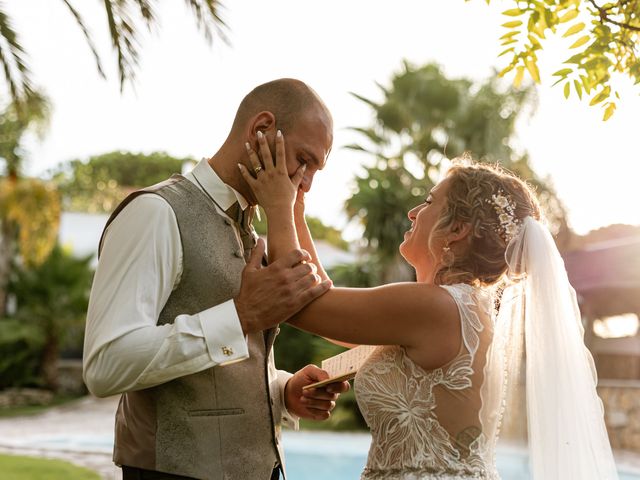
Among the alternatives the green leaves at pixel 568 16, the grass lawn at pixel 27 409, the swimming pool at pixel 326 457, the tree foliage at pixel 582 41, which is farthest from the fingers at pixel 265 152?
the grass lawn at pixel 27 409

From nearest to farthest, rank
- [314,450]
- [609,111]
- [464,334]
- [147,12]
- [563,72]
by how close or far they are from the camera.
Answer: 1. [464,334]
2. [563,72]
3. [609,111]
4. [147,12]
5. [314,450]

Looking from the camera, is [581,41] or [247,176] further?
[581,41]

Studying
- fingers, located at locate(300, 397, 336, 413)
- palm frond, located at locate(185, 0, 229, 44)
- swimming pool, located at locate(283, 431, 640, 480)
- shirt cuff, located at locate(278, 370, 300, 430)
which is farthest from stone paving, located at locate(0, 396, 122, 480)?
fingers, located at locate(300, 397, 336, 413)

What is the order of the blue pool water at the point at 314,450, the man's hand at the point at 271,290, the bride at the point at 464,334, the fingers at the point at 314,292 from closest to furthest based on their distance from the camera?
the man's hand at the point at 271,290 < the fingers at the point at 314,292 < the bride at the point at 464,334 < the blue pool water at the point at 314,450

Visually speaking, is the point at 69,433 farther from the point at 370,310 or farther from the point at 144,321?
the point at 144,321

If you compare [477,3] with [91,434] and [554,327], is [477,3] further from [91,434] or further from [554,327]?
[91,434]

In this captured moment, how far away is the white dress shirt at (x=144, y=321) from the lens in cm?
205

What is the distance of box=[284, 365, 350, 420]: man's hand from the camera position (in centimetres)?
270

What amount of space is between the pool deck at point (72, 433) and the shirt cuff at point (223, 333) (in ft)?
18.3

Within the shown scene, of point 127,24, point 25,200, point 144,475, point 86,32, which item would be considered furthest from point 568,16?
point 25,200

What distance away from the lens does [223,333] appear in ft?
6.95

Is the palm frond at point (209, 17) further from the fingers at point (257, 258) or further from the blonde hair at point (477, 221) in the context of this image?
the fingers at point (257, 258)

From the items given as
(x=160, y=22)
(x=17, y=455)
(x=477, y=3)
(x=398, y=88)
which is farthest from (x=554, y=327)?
(x=398, y=88)

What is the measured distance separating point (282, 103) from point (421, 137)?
1267cm
